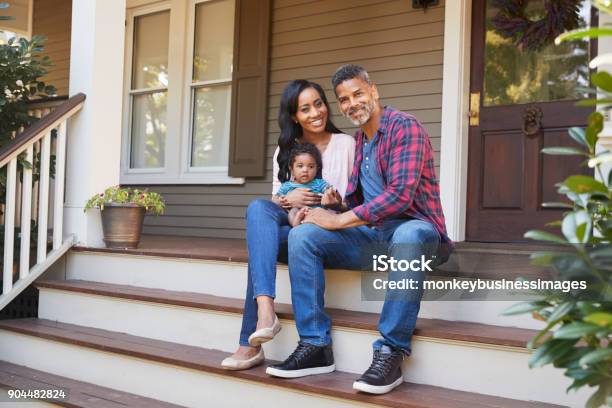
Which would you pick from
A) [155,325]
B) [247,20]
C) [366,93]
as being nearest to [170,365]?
[155,325]

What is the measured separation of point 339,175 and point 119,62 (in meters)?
1.83

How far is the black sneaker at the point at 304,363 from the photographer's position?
2295 millimetres

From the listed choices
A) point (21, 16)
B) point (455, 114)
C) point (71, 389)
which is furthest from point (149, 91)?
point (71, 389)

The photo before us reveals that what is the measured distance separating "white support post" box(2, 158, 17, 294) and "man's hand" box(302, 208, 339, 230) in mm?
1787

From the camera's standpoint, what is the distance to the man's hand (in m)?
2.41

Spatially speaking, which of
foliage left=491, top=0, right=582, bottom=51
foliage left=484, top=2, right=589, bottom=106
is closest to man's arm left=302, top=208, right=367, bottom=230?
foliage left=484, top=2, right=589, bottom=106

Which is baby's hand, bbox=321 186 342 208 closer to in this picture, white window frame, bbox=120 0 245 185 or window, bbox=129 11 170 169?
white window frame, bbox=120 0 245 185

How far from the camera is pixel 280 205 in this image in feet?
8.80

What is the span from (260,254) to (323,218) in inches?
10.5

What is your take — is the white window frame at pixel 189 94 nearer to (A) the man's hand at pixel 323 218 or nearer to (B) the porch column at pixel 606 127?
(A) the man's hand at pixel 323 218

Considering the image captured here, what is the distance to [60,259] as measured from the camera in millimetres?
3781

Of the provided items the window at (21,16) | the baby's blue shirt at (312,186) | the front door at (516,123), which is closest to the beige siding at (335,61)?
the front door at (516,123)

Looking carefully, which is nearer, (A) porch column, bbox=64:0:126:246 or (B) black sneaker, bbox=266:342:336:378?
(B) black sneaker, bbox=266:342:336:378

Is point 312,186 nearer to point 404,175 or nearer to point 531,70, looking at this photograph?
point 404,175
